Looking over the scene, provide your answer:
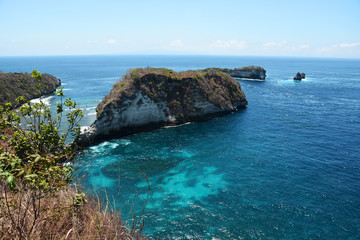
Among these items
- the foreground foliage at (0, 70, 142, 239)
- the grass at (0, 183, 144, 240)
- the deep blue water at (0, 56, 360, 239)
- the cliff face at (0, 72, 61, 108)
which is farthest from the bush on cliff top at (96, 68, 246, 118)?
the grass at (0, 183, 144, 240)

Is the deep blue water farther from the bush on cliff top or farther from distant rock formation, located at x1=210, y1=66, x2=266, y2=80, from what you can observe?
distant rock formation, located at x1=210, y1=66, x2=266, y2=80

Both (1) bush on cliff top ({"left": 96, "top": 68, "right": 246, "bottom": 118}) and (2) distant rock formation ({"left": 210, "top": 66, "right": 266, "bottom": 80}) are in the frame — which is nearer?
(1) bush on cliff top ({"left": 96, "top": 68, "right": 246, "bottom": 118})

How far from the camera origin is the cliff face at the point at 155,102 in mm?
45438

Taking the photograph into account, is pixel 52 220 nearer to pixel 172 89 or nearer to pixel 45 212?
pixel 45 212

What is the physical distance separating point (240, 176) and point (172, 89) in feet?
109

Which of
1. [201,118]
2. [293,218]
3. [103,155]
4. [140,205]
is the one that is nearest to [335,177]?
[293,218]

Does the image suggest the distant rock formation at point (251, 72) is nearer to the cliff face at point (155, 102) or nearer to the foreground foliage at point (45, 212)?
the cliff face at point (155, 102)

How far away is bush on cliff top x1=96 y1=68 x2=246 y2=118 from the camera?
1972 inches

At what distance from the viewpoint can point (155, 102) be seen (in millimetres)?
51938

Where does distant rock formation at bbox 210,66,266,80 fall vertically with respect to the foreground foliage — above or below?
above

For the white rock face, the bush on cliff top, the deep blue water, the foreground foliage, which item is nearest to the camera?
the foreground foliage

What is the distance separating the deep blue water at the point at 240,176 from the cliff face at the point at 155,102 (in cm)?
326

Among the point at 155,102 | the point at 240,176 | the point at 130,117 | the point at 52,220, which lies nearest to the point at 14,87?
the point at 130,117

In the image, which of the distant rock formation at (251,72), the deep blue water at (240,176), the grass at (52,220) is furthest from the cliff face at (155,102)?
the distant rock formation at (251,72)
